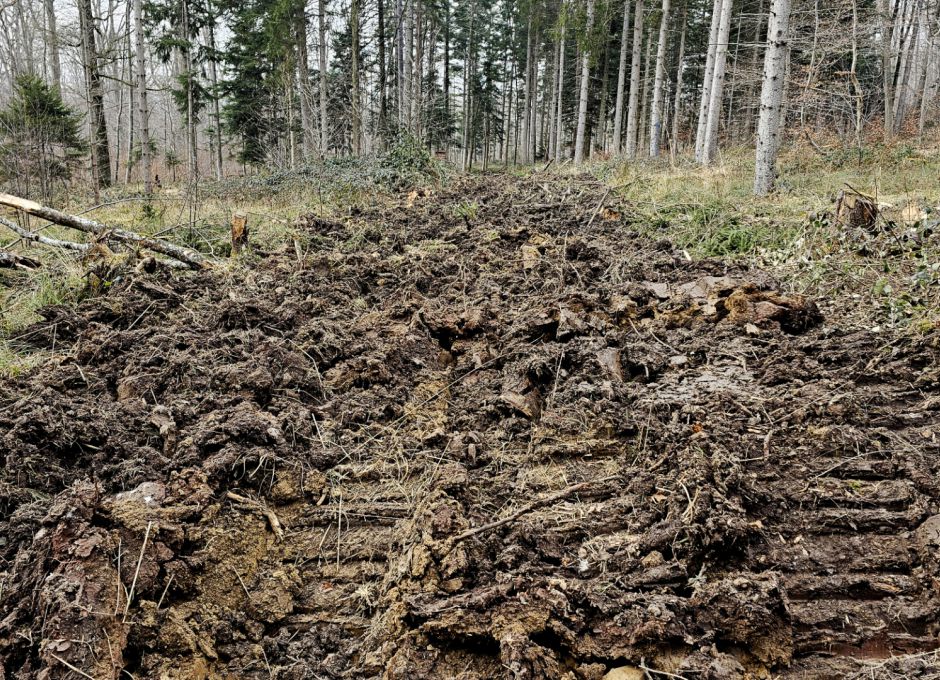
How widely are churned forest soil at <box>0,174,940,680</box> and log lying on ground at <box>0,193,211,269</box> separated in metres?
1.35

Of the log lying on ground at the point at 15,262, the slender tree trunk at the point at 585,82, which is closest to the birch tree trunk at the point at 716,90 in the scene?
the slender tree trunk at the point at 585,82

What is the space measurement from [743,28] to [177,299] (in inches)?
1119

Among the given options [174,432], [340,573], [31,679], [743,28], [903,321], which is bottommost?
[340,573]

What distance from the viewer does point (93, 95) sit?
486 inches

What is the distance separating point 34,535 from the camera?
1.96 metres

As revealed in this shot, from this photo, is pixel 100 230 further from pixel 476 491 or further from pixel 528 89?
pixel 528 89

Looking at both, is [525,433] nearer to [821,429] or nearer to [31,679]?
[821,429]

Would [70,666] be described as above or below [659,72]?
below

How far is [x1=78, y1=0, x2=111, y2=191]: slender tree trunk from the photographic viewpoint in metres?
11.0

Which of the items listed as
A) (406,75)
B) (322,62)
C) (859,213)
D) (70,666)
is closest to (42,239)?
(70,666)

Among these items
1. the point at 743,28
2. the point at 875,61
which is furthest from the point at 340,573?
the point at 743,28

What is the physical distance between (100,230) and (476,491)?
17.1ft

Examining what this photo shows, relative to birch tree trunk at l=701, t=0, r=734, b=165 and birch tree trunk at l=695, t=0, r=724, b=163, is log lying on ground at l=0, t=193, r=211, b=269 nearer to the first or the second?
birch tree trunk at l=701, t=0, r=734, b=165

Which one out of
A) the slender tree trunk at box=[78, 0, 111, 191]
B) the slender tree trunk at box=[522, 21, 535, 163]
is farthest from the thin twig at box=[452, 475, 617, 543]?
the slender tree trunk at box=[522, 21, 535, 163]
